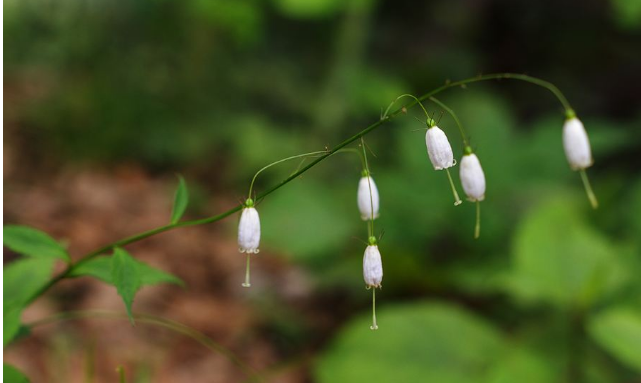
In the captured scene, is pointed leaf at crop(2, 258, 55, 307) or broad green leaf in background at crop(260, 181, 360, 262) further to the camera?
broad green leaf in background at crop(260, 181, 360, 262)

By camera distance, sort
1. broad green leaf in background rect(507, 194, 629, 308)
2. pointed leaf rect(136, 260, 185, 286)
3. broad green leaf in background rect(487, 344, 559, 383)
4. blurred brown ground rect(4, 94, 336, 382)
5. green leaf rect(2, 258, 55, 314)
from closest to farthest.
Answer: pointed leaf rect(136, 260, 185, 286) → green leaf rect(2, 258, 55, 314) → broad green leaf in background rect(487, 344, 559, 383) → broad green leaf in background rect(507, 194, 629, 308) → blurred brown ground rect(4, 94, 336, 382)

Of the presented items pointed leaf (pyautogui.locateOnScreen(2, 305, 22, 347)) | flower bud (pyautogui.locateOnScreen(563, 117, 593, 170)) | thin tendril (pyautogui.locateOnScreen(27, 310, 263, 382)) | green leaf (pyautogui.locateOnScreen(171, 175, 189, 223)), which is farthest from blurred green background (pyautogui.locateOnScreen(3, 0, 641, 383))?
green leaf (pyautogui.locateOnScreen(171, 175, 189, 223))

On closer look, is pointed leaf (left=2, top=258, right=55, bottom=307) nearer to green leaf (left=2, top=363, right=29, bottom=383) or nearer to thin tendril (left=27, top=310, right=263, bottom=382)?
thin tendril (left=27, top=310, right=263, bottom=382)

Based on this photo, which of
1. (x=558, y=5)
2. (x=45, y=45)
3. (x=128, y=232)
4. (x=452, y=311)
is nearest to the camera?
(x=452, y=311)

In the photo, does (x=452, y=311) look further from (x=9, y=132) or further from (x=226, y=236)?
(x=9, y=132)

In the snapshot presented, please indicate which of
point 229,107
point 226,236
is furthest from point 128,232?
point 229,107

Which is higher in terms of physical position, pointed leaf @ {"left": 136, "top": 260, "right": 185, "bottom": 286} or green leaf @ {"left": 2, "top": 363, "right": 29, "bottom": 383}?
pointed leaf @ {"left": 136, "top": 260, "right": 185, "bottom": 286}

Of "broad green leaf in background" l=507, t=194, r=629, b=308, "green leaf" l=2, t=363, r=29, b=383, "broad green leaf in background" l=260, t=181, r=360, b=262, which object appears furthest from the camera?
"broad green leaf in background" l=260, t=181, r=360, b=262

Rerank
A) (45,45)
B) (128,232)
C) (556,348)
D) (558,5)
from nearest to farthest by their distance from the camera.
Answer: (556,348)
(128,232)
(45,45)
(558,5)
